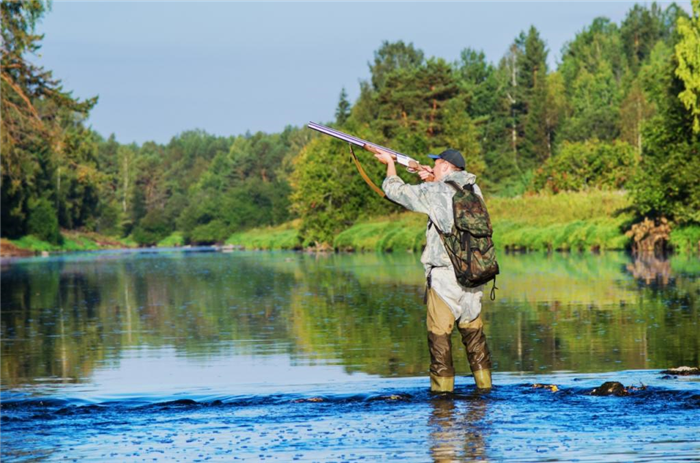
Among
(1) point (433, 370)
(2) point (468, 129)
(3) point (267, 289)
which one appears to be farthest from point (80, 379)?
(2) point (468, 129)

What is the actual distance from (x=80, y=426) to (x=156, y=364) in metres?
4.78

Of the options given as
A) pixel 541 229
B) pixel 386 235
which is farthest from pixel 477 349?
pixel 386 235

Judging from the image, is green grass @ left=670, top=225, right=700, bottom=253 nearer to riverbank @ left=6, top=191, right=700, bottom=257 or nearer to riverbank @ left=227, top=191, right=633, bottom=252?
riverbank @ left=6, top=191, right=700, bottom=257

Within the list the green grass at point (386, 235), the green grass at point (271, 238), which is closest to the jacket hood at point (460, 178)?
the green grass at point (386, 235)

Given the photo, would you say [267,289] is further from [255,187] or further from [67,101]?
[255,187]

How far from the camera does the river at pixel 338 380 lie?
8.33 metres

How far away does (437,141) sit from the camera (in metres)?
88.4

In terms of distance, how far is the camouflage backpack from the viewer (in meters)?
10.2

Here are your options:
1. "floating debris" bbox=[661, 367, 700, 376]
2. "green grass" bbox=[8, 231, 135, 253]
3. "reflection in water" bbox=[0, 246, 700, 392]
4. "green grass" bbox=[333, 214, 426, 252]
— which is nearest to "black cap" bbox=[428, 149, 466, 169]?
"reflection in water" bbox=[0, 246, 700, 392]

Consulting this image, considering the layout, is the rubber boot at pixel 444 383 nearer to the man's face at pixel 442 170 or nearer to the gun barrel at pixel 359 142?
the man's face at pixel 442 170

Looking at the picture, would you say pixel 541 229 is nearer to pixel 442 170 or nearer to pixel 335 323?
pixel 335 323

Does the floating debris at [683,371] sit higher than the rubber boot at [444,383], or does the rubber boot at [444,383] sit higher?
the rubber boot at [444,383]

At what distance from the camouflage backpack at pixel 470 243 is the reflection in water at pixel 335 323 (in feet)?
8.73

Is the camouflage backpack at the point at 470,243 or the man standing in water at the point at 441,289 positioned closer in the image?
the camouflage backpack at the point at 470,243
